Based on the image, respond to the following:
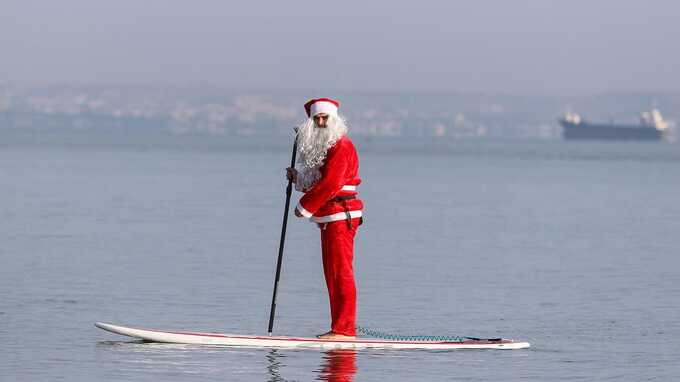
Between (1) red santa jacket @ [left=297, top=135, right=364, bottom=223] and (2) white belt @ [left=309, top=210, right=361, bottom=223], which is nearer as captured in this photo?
(1) red santa jacket @ [left=297, top=135, right=364, bottom=223]

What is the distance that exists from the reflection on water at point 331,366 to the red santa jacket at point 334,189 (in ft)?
3.88

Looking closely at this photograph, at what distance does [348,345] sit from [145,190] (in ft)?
137

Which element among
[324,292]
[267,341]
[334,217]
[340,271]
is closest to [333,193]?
[334,217]

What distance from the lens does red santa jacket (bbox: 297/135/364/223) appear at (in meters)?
14.6

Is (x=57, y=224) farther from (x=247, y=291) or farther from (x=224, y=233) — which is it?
(x=247, y=291)

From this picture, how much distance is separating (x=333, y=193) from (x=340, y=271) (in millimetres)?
695

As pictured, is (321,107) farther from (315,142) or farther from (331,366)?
(331,366)

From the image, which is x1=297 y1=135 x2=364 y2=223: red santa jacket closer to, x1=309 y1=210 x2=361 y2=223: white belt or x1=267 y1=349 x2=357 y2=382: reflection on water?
x1=309 y1=210 x2=361 y2=223: white belt

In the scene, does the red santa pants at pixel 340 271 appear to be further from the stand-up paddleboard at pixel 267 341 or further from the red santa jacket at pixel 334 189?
the stand-up paddleboard at pixel 267 341

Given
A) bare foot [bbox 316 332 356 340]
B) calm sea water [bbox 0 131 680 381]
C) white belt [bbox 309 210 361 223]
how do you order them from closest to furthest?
calm sea water [bbox 0 131 680 381], white belt [bbox 309 210 361 223], bare foot [bbox 316 332 356 340]

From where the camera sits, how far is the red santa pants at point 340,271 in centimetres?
1474

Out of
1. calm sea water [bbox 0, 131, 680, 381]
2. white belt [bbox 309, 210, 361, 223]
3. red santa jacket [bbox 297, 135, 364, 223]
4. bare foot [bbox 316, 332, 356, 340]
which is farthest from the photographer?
bare foot [bbox 316, 332, 356, 340]

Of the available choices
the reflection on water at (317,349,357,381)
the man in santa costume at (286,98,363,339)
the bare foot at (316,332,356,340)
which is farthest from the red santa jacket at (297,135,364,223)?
the reflection on water at (317,349,357,381)

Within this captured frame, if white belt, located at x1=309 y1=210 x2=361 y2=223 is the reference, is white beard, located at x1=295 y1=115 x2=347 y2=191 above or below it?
above
